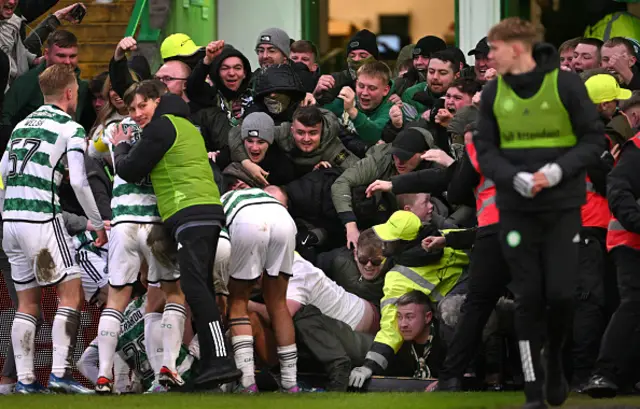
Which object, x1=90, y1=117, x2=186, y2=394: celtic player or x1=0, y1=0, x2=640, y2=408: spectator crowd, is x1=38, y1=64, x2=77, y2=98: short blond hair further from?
x1=90, y1=117, x2=186, y2=394: celtic player

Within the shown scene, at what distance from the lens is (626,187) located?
9922mm

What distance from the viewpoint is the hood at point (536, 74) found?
853cm

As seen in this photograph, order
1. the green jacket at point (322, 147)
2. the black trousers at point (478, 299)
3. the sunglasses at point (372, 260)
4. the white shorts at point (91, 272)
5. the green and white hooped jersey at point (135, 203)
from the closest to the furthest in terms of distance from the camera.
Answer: the black trousers at point (478, 299) → the green and white hooped jersey at point (135, 203) → the sunglasses at point (372, 260) → the white shorts at point (91, 272) → the green jacket at point (322, 147)

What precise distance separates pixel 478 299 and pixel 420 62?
4.33m

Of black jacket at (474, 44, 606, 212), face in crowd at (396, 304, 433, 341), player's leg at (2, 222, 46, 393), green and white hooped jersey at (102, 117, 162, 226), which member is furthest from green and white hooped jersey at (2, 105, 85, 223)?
black jacket at (474, 44, 606, 212)

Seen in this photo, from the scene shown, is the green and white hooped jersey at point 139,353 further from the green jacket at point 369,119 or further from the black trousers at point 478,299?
the green jacket at point 369,119

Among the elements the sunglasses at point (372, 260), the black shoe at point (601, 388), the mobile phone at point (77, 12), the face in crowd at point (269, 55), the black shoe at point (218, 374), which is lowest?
the black shoe at point (601, 388)

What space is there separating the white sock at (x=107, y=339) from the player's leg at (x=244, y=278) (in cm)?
80

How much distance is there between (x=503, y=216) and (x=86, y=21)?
876 cm

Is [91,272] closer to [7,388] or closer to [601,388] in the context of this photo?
[7,388]

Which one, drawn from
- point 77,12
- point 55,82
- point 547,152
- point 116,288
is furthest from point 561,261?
point 77,12

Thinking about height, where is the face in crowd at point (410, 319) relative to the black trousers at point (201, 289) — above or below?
below

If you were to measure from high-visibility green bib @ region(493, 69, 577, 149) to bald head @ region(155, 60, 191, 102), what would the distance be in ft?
14.5

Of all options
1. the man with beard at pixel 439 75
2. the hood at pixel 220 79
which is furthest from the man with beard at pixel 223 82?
the man with beard at pixel 439 75
